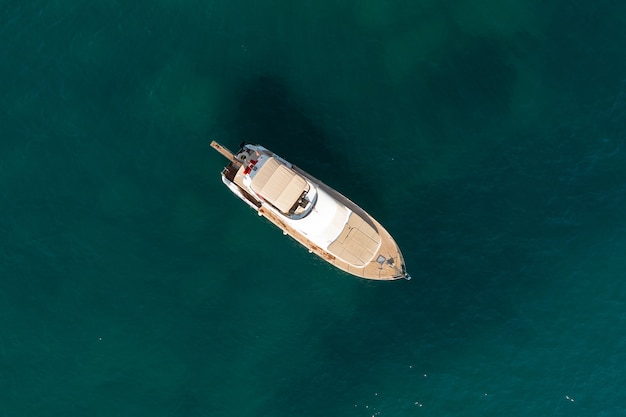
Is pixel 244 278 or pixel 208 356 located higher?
pixel 244 278

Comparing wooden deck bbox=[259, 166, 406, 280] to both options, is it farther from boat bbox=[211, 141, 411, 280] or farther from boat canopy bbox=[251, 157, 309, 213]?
boat canopy bbox=[251, 157, 309, 213]

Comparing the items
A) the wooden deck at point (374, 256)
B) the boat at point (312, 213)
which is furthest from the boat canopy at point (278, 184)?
the wooden deck at point (374, 256)

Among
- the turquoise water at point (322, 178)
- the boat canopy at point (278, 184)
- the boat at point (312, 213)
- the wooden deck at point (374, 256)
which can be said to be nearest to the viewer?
the boat canopy at point (278, 184)

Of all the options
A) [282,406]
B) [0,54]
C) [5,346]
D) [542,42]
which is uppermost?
[542,42]

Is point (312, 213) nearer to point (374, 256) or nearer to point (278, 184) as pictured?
point (278, 184)

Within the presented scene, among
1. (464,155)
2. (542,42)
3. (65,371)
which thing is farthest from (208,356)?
(542,42)

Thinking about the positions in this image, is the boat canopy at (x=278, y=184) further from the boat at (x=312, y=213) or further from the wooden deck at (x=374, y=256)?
the wooden deck at (x=374, y=256)

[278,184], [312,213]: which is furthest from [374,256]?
[278,184]

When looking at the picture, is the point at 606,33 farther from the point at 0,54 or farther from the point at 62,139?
the point at 0,54
